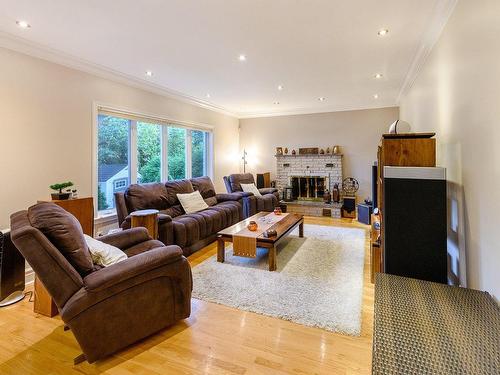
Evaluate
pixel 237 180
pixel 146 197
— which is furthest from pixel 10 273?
pixel 237 180

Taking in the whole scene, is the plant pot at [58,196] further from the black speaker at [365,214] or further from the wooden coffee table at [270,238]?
the black speaker at [365,214]

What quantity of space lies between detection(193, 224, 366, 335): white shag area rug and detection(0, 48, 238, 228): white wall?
2.12m

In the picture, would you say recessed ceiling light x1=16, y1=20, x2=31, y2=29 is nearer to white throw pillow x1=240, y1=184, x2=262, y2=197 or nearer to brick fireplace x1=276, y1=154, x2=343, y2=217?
white throw pillow x1=240, y1=184, x2=262, y2=197

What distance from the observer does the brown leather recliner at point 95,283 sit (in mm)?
1648

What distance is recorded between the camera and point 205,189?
17.5 ft

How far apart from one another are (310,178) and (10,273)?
19.8ft

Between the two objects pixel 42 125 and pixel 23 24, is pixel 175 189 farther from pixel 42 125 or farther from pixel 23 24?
pixel 23 24

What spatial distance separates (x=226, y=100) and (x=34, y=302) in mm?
4750

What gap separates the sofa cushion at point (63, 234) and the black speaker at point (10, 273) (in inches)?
42.7

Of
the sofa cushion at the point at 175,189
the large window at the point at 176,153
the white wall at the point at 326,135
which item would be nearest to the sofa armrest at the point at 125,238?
the sofa cushion at the point at 175,189

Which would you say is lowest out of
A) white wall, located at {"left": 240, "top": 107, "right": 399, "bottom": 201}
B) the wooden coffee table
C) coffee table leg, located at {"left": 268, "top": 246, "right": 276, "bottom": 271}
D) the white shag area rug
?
the white shag area rug

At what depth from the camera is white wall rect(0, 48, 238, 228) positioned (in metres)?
2.89

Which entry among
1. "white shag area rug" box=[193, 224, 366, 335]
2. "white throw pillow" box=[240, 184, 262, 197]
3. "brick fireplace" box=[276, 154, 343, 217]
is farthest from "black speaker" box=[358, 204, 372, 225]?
"white throw pillow" box=[240, 184, 262, 197]

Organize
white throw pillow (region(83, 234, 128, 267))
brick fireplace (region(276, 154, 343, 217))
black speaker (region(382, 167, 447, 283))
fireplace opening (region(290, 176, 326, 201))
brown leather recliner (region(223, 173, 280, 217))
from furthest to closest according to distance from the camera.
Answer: fireplace opening (region(290, 176, 326, 201))
brick fireplace (region(276, 154, 343, 217))
brown leather recliner (region(223, 173, 280, 217))
white throw pillow (region(83, 234, 128, 267))
black speaker (region(382, 167, 447, 283))
